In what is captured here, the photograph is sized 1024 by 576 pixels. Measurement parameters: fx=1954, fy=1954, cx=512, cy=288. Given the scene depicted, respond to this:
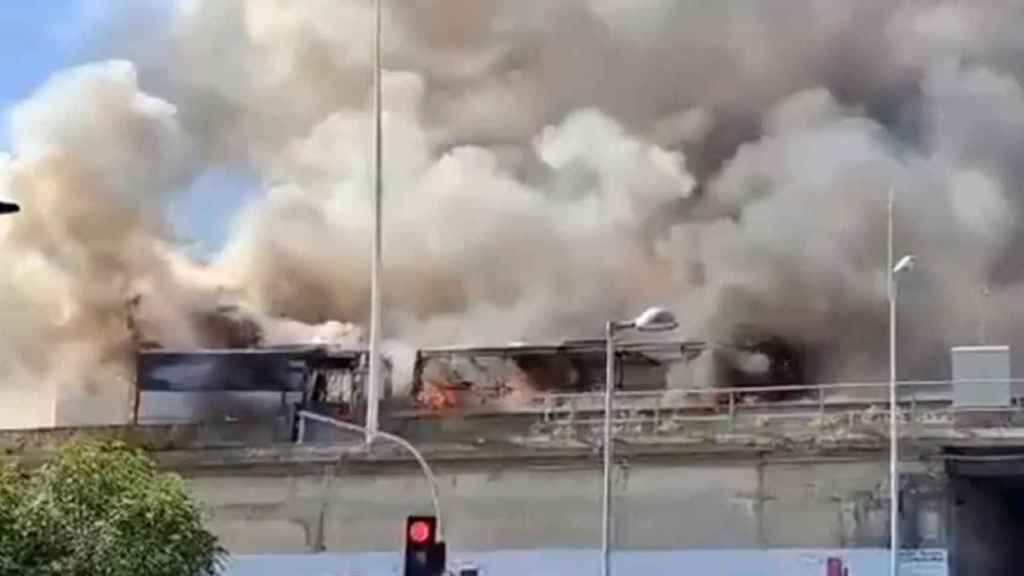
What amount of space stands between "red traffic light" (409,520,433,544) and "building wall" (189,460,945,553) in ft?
90.6

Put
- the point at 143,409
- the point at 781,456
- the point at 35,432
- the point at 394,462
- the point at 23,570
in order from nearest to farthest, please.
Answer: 1. the point at 23,570
2. the point at 781,456
3. the point at 394,462
4. the point at 35,432
5. the point at 143,409

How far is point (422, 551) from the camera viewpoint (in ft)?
72.7

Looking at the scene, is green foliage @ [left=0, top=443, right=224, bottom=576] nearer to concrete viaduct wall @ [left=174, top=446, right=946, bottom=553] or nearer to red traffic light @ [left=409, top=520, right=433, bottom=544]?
red traffic light @ [left=409, top=520, right=433, bottom=544]

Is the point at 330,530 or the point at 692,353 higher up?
the point at 692,353

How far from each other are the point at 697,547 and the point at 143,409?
2600 centimetres

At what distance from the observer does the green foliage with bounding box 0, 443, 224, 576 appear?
3122 centimetres

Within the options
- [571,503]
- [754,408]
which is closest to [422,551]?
[571,503]

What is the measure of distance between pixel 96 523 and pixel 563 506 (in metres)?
21.6

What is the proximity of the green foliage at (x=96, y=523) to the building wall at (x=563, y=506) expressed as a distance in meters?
19.4

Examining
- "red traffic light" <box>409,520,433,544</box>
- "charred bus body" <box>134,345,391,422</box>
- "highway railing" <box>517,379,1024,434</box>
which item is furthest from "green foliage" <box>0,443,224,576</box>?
"charred bus body" <box>134,345,391,422</box>

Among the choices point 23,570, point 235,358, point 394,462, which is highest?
point 235,358

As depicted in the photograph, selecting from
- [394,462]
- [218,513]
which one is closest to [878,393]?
[394,462]

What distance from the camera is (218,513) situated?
2117 inches

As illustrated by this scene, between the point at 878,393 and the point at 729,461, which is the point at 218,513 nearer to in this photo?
the point at 729,461
